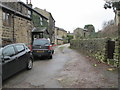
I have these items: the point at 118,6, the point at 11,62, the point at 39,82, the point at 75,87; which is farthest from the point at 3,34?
Answer: the point at 118,6

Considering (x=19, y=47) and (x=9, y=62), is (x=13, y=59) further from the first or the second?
(x=19, y=47)

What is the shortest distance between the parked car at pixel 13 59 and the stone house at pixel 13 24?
5.49m

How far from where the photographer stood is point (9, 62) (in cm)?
614

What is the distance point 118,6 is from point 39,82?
13.9 m

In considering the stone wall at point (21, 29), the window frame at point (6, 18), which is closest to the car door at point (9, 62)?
the window frame at point (6, 18)

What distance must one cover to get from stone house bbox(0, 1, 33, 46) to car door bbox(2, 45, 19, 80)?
636 cm

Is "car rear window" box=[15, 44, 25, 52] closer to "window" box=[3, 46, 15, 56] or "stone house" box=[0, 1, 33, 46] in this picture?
"window" box=[3, 46, 15, 56]

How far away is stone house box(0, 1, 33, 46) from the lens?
14727 millimetres

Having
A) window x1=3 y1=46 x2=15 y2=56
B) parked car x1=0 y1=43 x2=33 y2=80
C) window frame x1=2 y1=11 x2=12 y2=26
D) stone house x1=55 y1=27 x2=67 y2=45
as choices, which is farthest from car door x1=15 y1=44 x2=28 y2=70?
stone house x1=55 y1=27 x2=67 y2=45

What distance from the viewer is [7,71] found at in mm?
5945

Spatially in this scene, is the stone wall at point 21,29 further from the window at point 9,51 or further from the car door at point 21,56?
the window at point 9,51

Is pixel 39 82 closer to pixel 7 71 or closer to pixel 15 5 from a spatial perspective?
pixel 7 71

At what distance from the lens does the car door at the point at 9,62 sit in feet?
19.1

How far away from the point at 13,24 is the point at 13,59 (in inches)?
442
